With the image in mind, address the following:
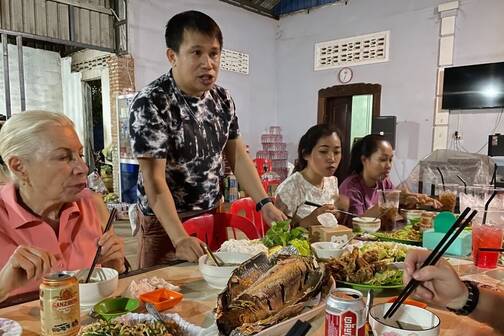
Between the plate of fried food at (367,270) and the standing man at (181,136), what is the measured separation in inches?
24.8

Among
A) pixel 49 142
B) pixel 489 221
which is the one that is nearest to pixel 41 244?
pixel 49 142

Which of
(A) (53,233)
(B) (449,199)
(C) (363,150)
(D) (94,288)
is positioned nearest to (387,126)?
(C) (363,150)

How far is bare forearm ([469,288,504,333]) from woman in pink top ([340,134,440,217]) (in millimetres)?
1666

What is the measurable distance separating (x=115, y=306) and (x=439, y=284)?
0.84 m

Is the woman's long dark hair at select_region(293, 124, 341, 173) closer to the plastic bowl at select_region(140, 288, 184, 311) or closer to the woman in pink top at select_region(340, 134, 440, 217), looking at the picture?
the woman in pink top at select_region(340, 134, 440, 217)

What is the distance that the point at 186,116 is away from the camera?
179cm

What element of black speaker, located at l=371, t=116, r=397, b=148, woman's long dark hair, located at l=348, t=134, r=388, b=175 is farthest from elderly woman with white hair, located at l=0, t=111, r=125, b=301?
→ black speaker, located at l=371, t=116, r=397, b=148

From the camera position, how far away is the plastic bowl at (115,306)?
2.98ft

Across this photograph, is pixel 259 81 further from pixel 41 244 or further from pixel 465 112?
pixel 41 244

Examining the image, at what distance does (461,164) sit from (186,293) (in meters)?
5.78

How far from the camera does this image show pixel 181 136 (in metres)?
1.76

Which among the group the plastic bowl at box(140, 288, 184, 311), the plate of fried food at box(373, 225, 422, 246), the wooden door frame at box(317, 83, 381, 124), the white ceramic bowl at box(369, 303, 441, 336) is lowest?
the plate of fried food at box(373, 225, 422, 246)

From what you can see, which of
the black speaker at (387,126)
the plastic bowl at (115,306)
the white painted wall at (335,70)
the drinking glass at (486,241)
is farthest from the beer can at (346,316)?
the black speaker at (387,126)

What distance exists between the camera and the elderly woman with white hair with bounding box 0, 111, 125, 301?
4.15 feet
